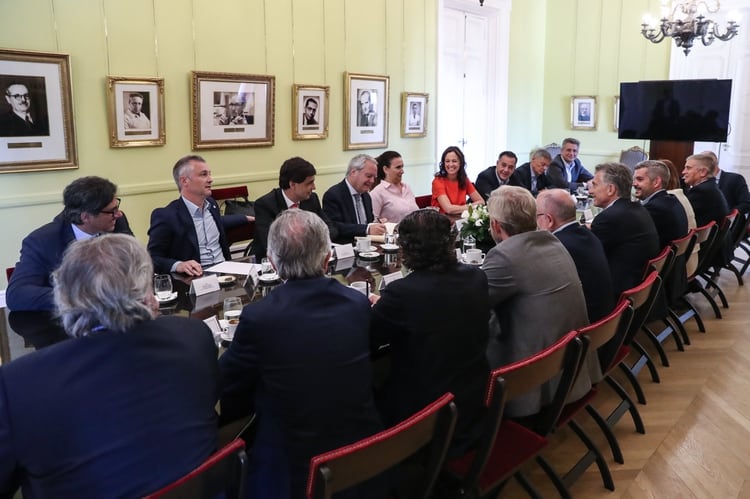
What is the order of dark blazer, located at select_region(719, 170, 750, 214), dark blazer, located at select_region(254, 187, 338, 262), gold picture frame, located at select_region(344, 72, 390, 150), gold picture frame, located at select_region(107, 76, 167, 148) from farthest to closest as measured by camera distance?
gold picture frame, located at select_region(344, 72, 390, 150) < dark blazer, located at select_region(719, 170, 750, 214) < gold picture frame, located at select_region(107, 76, 167, 148) < dark blazer, located at select_region(254, 187, 338, 262)

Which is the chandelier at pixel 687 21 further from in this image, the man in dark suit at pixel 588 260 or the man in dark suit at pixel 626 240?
the man in dark suit at pixel 588 260

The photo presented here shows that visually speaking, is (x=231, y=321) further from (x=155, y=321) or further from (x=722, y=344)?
(x=722, y=344)

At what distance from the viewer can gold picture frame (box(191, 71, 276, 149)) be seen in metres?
5.86

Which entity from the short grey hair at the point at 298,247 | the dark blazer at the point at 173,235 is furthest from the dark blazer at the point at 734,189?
the short grey hair at the point at 298,247

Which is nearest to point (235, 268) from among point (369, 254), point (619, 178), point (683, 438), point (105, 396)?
point (369, 254)

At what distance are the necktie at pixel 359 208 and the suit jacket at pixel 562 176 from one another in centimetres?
316

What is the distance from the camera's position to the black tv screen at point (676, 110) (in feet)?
27.3

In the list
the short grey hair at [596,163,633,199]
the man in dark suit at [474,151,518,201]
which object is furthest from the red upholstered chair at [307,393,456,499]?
the man in dark suit at [474,151,518,201]

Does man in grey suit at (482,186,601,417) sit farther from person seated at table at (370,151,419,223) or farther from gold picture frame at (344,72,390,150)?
gold picture frame at (344,72,390,150)

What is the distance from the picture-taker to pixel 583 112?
10086 mm

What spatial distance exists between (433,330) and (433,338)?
0.03 metres

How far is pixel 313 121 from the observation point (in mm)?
6945

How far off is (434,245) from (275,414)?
0.80 metres

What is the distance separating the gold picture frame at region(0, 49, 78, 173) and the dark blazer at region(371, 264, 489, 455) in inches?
151
